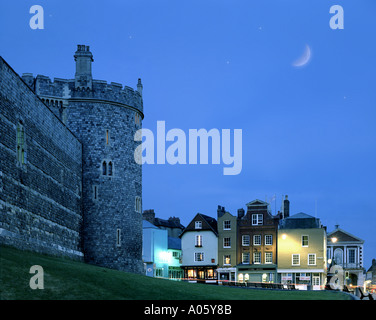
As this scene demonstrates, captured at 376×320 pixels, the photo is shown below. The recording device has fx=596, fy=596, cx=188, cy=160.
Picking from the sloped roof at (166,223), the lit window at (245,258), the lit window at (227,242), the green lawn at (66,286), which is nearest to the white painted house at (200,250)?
the lit window at (227,242)

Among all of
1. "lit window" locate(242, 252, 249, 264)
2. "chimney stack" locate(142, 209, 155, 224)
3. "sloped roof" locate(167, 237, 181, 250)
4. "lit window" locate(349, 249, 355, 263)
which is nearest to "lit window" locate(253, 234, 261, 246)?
"lit window" locate(242, 252, 249, 264)

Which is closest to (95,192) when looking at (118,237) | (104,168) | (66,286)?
(104,168)

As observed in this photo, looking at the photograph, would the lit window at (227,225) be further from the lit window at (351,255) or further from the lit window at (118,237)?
the lit window at (118,237)

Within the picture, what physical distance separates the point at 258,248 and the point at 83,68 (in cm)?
3408

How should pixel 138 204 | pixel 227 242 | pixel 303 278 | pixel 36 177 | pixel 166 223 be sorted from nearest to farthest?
pixel 36 177 → pixel 138 204 → pixel 303 278 → pixel 227 242 → pixel 166 223

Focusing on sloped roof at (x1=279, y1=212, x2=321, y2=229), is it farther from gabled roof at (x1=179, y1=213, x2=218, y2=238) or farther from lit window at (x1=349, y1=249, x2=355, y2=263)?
lit window at (x1=349, y1=249, x2=355, y2=263)

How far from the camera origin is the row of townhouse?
69625 millimetres

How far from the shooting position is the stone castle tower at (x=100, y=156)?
45938 millimetres

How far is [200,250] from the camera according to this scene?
7481 cm

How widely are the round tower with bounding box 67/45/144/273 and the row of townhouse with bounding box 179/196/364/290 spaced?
2322 centimetres

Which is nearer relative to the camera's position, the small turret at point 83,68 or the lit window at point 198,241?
the small turret at point 83,68

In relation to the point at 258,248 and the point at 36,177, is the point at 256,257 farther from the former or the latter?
the point at 36,177

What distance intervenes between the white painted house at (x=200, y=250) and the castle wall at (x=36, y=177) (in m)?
31.8
